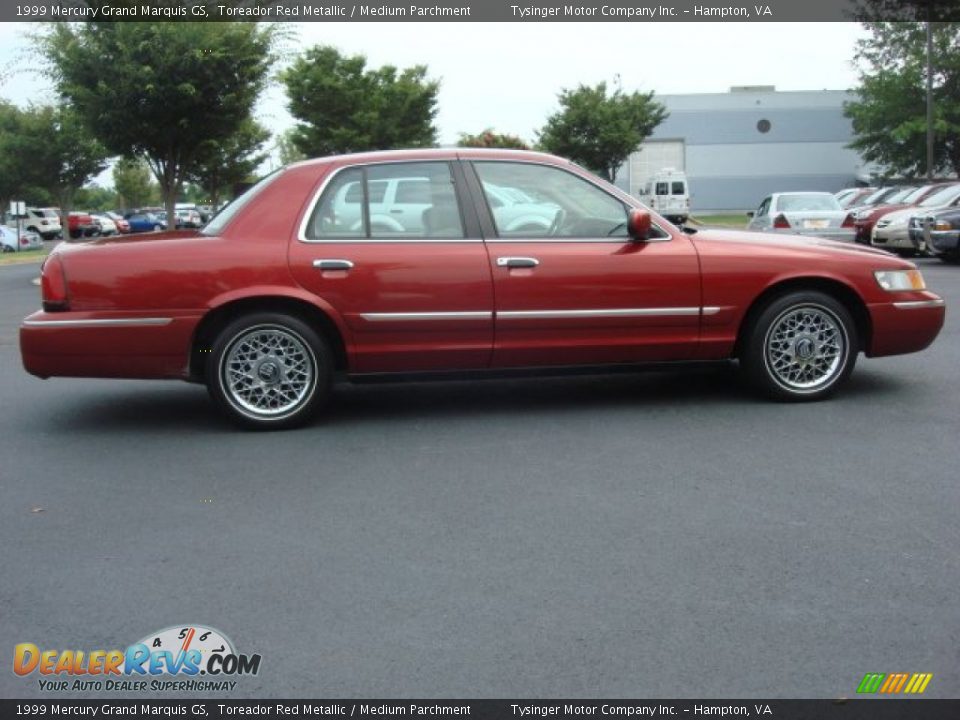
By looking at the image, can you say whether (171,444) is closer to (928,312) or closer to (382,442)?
(382,442)

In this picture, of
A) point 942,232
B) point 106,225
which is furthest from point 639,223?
point 106,225

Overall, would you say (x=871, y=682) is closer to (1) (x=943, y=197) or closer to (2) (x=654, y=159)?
(1) (x=943, y=197)

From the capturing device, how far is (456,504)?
4594mm

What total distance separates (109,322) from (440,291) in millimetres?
1832

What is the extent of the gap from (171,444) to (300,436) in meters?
0.70

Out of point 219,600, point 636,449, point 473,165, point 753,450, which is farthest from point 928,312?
point 219,600

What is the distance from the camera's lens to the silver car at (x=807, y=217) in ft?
60.7

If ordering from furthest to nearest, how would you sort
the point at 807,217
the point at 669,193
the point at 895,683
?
1. the point at 669,193
2. the point at 807,217
3. the point at 895,683

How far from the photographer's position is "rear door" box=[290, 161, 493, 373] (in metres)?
5.98

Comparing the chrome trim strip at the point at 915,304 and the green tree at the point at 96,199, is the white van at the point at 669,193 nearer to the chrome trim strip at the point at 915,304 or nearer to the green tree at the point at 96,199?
the chrome trim strip at the point at 915,304

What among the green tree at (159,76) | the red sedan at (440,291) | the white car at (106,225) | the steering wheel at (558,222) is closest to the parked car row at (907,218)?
the red sedan at (440,291)

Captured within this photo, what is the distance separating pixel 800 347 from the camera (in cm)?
637

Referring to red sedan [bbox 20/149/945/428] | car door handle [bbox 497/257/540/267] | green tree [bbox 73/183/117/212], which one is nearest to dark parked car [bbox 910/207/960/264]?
red sedan [bbox 20/149/945/428]

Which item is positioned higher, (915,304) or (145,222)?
(145,222)
